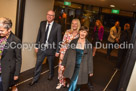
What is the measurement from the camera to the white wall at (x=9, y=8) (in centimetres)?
350

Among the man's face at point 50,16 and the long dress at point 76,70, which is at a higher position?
the man's face at point 50,16

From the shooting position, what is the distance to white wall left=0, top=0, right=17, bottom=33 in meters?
3.50

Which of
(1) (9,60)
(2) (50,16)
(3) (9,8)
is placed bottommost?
(1) (9,60)

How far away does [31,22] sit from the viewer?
4031 millimetres

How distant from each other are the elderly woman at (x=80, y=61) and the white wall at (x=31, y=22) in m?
1.60

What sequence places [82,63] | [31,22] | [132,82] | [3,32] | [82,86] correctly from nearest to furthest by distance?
[3,32] < [132,82] < [82,63] < [82,86] < [31,22]

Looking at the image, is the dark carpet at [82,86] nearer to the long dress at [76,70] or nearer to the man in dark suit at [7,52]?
the long dress at [76,70]

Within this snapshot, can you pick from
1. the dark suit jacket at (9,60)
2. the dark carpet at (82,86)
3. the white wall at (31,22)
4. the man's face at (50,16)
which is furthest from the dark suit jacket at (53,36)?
the dark suit jacket at (9,60)

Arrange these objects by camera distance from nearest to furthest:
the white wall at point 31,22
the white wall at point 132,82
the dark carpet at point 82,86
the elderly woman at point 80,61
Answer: the white wall at point 132,82
the elderly woman at point 80,61
the dark carpet at point 82,86
the white wall at point 31,22

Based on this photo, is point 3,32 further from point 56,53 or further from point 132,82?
point 132,82

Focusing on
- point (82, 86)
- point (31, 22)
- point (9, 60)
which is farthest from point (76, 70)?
point (31, 22)

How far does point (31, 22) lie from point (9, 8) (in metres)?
0.67

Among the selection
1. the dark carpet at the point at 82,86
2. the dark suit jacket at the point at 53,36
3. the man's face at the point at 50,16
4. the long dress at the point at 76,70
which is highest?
the man's face at the point at 50,16

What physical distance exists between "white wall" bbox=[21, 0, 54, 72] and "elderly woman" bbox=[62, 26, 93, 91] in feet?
5.26
